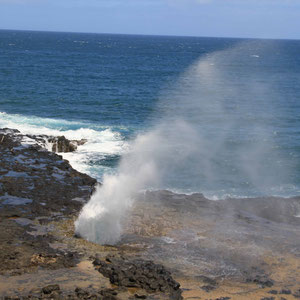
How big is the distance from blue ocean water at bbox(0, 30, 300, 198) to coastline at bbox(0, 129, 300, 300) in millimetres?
5346

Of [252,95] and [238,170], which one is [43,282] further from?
[252,95]

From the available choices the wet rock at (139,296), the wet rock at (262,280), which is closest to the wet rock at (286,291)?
the wet rock at (262,280)

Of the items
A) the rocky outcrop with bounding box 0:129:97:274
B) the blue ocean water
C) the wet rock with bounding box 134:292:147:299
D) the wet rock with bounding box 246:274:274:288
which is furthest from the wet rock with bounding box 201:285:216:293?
the blue ocean water

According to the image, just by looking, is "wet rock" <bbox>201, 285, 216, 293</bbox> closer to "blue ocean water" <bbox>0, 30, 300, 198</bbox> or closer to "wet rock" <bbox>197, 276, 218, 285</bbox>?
"wet rock" <bbox>197, 276, 218, 285</bbox>

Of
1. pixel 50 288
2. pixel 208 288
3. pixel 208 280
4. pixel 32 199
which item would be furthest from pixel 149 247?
pixel 32 199

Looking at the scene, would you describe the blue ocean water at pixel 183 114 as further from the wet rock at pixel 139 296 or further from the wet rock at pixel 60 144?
the wet rock at pixel 139 296

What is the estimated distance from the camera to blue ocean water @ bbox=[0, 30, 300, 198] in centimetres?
3612

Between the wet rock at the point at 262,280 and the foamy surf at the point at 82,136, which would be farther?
the foamy surf at the point at 82,136

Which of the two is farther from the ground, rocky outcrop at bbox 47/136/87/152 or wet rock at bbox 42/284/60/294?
rocky outcrop at bbox 47/136/87/152

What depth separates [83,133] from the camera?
45250 millimetres

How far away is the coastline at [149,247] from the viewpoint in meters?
17.8

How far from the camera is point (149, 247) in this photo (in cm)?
2131

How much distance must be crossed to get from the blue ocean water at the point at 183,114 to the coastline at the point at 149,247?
535 centimetres

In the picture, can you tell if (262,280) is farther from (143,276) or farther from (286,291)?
(143,276)
